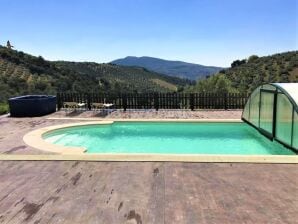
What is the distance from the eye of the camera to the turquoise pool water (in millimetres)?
12273

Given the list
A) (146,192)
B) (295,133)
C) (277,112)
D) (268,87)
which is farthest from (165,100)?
(146,192)

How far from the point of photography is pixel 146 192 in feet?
21.3

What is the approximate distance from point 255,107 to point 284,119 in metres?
3.35

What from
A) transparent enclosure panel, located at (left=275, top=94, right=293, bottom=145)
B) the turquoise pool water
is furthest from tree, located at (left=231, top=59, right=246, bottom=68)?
transparent enclosure panel, located at (left=275, top=94, right=293, bottom=145)

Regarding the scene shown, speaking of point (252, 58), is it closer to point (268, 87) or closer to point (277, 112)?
point (268, 87)

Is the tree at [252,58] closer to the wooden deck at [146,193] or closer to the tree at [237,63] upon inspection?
the tree at [237,63]

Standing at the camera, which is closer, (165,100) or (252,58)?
(165,100)

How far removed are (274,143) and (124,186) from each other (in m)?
6.88

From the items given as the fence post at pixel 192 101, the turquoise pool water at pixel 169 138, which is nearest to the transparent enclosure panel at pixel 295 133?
the turquoise pool water at pixel 169 138

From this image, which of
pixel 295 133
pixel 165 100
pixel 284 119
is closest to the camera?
pixel 295 133

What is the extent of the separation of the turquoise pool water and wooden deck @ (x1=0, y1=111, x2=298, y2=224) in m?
3.78

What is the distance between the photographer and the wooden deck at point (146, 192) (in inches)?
215

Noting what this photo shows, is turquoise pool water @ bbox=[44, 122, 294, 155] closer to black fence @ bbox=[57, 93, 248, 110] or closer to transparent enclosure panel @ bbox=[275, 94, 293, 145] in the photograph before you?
transparent enclosure panel @ bbox=[275, 94, 293, 145]

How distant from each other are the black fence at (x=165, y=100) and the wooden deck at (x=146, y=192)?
11.8 metres
